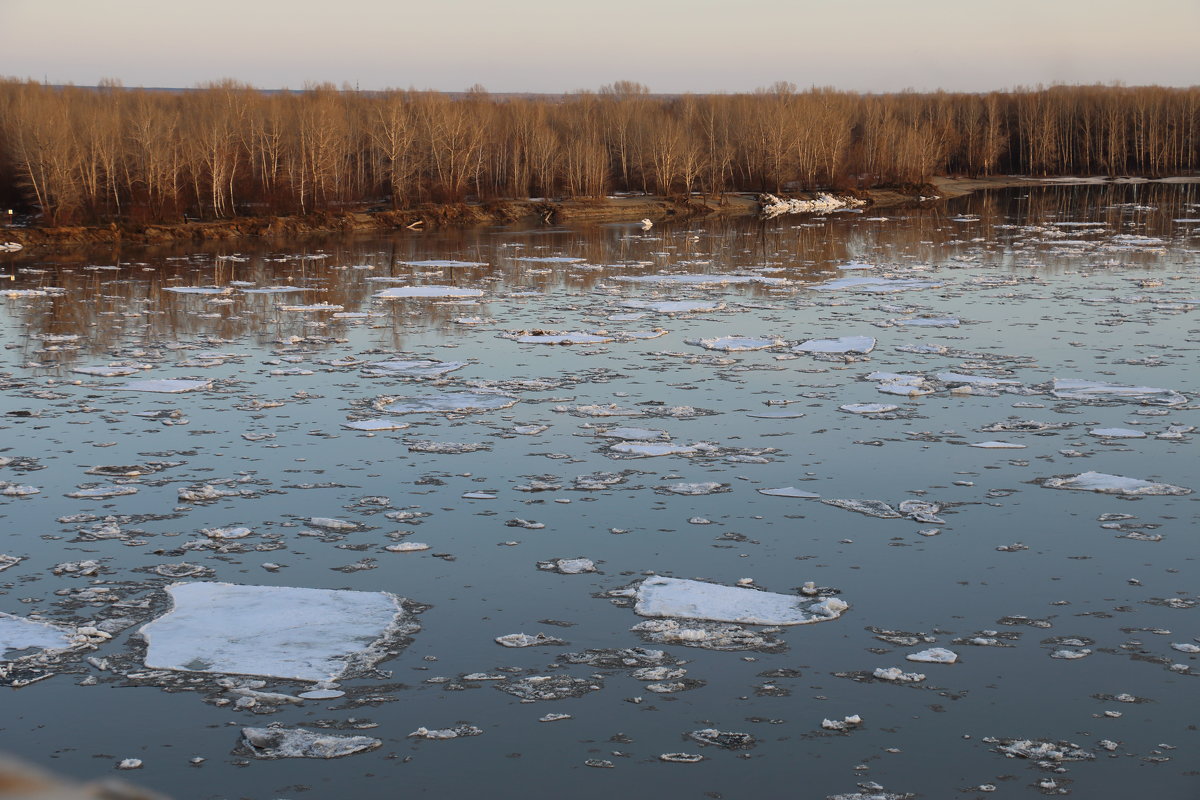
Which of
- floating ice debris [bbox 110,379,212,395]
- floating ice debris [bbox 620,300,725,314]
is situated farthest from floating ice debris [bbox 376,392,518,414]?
floating ice debris [bbox 620,300,725,314]

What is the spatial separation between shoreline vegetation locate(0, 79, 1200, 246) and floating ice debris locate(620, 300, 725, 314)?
20.6 meters

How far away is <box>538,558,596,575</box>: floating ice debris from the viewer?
6680 millimetres

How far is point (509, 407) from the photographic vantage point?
1088 centimetres

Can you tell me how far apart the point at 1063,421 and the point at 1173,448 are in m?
1.05

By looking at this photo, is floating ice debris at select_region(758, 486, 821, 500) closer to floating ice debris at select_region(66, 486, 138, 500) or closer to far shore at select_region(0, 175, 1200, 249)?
floating ice debris at select_region(66, 486, 138, 500)

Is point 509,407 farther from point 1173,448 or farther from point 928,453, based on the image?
point 1173,448

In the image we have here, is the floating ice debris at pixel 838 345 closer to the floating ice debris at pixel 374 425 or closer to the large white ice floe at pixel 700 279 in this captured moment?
the floating ice debris at pixel 374 425

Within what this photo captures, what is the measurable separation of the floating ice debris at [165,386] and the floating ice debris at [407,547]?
5482 mm

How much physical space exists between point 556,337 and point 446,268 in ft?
34.4

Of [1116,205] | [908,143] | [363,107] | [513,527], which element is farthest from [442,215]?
[513,527]

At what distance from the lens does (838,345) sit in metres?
13.7

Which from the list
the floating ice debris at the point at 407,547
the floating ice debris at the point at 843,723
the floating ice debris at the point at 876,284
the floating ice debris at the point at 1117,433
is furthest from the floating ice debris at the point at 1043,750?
the floating ice debris at the point at 876,284

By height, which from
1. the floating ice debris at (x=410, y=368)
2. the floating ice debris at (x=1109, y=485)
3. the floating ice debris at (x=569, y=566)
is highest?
the floating ice debris at (x=410, y=368)

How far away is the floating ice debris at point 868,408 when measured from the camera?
10422mm
